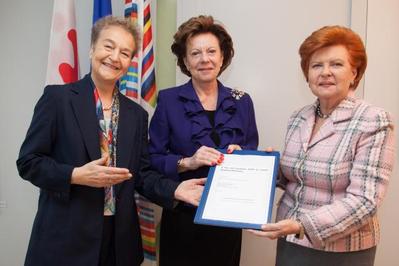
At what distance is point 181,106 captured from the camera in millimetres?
1648

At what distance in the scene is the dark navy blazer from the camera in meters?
1.30

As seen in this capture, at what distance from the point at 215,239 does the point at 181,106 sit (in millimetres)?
673

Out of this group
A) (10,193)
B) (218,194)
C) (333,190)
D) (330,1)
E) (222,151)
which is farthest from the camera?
(10,193)

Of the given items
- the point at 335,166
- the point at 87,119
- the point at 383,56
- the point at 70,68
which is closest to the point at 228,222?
the point at 335,166

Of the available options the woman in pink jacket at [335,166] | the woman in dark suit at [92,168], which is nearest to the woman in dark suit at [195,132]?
the woman in dark suit at [92,168]

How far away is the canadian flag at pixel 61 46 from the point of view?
6.43ft

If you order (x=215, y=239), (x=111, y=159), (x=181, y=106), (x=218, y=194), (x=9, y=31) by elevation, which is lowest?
(x=215, y=239)

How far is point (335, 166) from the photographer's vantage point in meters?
1.21

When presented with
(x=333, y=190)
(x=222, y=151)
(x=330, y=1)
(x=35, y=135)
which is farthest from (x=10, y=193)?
(x=330, y=1)

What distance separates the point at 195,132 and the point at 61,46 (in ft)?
3.32

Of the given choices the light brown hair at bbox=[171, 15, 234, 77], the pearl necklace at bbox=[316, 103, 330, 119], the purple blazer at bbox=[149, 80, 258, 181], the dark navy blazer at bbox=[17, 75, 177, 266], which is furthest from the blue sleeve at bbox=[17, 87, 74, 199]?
the pearl necklace at bbox=[316, 103, 330, 119]

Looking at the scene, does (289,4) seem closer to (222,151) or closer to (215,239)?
(222,151)

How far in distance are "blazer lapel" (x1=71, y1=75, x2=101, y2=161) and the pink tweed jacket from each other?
31.7 inches

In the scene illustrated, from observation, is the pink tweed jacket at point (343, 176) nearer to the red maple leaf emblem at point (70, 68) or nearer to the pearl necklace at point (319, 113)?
the pearl necklace at point (319, 113)
